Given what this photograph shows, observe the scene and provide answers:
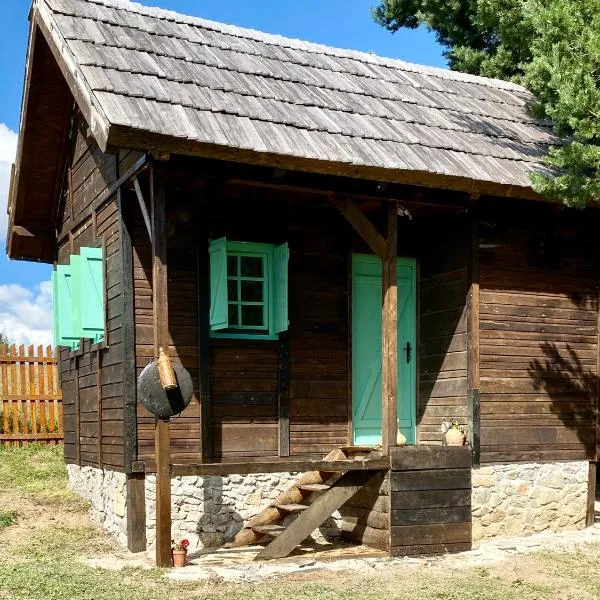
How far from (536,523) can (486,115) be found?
16.4 ft

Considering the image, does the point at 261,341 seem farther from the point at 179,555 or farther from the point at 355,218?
the point at 179,555

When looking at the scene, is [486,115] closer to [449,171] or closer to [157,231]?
[449,171]

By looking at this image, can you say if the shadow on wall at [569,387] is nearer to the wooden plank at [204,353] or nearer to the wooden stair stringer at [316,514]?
the wooden stair stringer at [316,514]

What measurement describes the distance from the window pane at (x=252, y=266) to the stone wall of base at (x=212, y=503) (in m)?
2.22

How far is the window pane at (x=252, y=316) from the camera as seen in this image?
376 inches

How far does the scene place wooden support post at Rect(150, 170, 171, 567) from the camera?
7469 mm

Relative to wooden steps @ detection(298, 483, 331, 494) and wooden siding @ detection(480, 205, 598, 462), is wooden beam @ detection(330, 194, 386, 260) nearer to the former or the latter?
wooden siding @ detection(480, 205, 598, 462)

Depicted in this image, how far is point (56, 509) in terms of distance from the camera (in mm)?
10617

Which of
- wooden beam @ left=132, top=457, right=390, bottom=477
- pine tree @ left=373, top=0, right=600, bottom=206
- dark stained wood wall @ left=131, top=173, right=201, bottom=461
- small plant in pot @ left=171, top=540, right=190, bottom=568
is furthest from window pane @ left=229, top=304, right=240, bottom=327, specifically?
pine tree @ left=373, top=0, right=600, bottom=206

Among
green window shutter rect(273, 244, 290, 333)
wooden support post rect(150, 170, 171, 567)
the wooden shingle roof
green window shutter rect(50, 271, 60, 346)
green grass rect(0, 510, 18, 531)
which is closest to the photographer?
wooden support post rect(150, 170, 171, 567)

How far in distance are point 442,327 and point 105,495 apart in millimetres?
4361

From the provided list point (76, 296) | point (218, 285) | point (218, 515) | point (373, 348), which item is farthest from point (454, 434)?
point (76, 296)

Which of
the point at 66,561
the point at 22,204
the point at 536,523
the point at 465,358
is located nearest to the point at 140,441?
the point at 66,561

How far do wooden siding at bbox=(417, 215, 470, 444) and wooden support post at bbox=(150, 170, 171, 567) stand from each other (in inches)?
148
